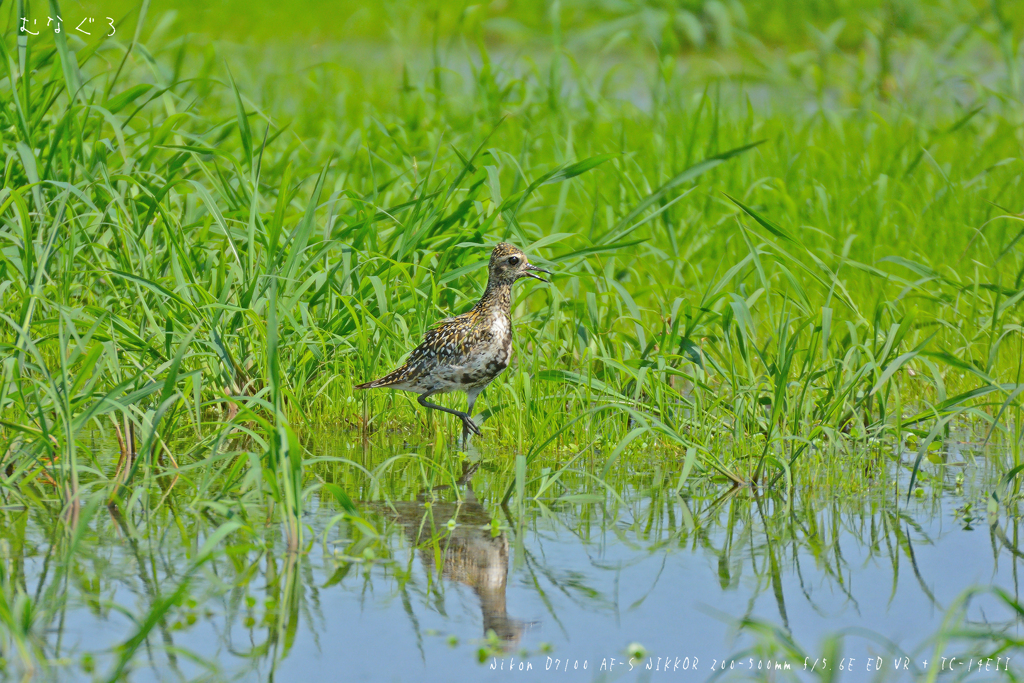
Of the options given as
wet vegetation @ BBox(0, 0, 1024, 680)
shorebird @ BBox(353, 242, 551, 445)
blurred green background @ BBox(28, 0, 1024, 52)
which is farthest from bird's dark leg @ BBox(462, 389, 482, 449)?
blurred green background @ BBox(28, 0, 1024, 52)

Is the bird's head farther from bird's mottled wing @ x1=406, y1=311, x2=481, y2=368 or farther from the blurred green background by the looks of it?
the blurred green background

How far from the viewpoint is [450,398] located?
656cm

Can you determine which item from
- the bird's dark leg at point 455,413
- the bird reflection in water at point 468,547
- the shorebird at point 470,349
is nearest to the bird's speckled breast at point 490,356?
the shorebird at point 470,349

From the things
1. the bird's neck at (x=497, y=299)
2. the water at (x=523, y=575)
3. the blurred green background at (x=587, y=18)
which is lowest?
the water at (x=523, y=575)

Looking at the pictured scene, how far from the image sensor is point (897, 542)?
462 cm

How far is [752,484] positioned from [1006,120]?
766 centimetres

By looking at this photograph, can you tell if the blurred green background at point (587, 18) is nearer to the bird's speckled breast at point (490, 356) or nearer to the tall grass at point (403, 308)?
the tall grass at point (403, 308)

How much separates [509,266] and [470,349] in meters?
0.57

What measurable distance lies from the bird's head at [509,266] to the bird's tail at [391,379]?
71cm

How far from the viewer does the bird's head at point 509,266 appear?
6145mm

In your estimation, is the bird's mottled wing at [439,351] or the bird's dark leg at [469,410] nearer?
the bird's mottled wing at [439,351]

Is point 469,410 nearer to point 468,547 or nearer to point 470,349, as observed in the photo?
point 470,349

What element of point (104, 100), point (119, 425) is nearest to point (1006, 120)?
point (104, 100)

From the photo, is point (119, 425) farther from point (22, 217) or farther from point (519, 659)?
point (519, 659)
